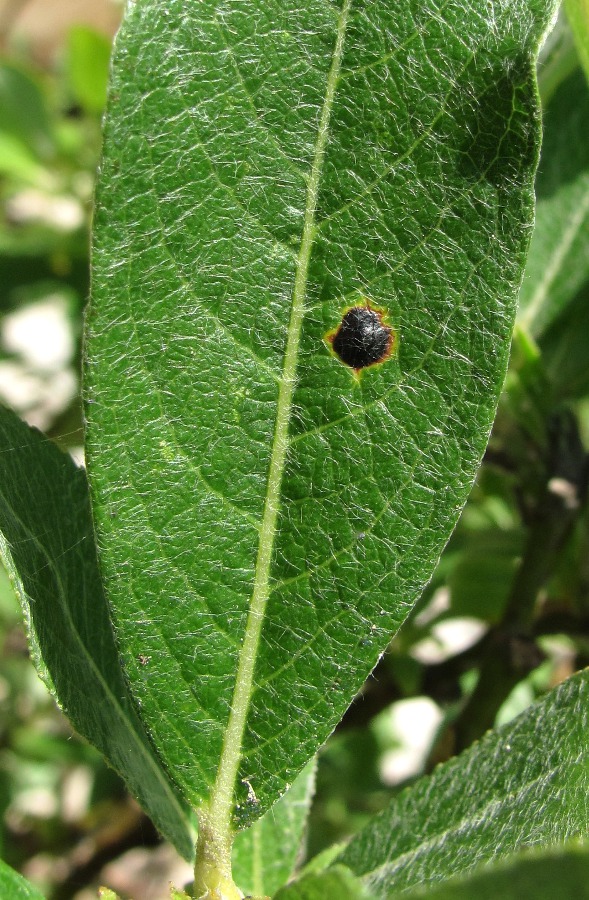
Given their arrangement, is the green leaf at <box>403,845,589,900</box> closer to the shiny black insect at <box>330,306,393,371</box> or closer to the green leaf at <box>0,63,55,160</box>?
the shiny black insect at <box>330,306,393,371</box>

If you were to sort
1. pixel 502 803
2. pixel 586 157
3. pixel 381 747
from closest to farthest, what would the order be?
pixel 502 803
pixel 586 157
pixel 381 747

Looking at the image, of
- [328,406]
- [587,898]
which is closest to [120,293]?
Answer: [328,406]

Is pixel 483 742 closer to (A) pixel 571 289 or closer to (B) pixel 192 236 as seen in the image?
(B) pixel 192 236

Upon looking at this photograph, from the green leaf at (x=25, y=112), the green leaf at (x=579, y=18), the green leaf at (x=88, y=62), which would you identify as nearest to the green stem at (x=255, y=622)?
the green leaf at (x=579, y=18)

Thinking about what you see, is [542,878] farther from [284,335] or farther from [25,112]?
[25,112]

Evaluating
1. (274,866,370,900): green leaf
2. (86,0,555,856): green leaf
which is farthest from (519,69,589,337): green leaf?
(274,866,370,900): green leaf

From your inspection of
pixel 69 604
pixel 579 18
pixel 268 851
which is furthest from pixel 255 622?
pixel 579 18
